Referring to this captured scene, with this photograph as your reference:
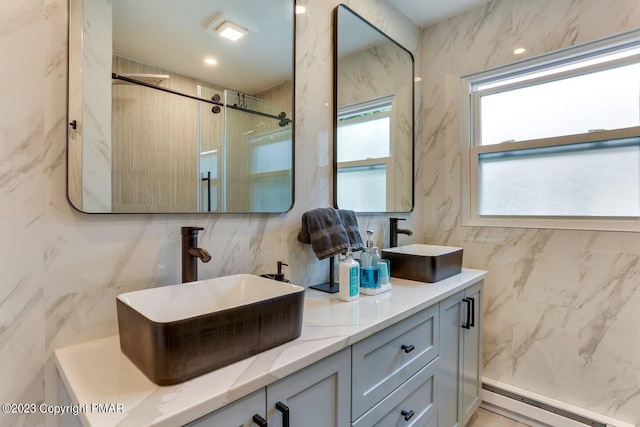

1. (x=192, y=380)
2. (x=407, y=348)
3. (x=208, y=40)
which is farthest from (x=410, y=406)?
(x=208, y=40)

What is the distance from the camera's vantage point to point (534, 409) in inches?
71.6

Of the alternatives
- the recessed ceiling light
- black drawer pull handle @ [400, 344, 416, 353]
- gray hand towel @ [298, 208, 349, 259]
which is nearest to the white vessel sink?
gray hand towel @ [298, 208, 349, 259]

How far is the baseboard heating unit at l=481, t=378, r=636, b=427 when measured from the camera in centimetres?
166

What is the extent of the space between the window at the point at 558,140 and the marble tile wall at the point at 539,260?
0.08m

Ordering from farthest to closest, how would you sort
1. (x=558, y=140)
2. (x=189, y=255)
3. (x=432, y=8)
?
(x=432, y=8)
(x=558, y=140)
(x=189, y=255)

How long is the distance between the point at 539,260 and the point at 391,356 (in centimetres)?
125

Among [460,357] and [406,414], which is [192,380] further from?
[460,357]

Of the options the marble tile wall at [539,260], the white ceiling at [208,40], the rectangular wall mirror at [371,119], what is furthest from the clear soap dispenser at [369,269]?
the marble tile wall at [539,260]

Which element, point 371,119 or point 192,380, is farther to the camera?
point 371,119

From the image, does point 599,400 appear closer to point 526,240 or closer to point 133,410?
point 526,240

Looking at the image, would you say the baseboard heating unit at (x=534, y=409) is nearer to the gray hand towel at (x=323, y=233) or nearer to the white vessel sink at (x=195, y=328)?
the gray hand towel at (x=323, y=233)

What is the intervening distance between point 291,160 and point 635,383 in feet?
6.50

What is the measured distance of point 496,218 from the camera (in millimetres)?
2031

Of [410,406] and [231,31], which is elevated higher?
[231,31]
